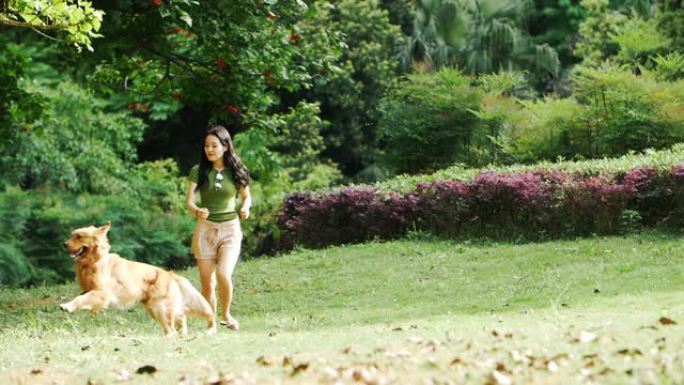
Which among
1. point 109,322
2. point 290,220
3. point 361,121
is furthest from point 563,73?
point 109,322

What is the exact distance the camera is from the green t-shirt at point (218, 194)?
10773 millimetres

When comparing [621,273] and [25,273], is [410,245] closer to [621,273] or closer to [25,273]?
[621,273]

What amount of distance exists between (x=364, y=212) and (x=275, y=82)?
241 inches

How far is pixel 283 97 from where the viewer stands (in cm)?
3428

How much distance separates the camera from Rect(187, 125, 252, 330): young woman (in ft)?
35.3

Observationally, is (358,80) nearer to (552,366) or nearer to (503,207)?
(503,207)

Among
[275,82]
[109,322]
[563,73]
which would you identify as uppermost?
[563,73]

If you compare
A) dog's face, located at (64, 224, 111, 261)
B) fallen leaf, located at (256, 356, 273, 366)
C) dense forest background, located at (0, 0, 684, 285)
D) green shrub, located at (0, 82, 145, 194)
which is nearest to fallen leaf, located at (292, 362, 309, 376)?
fallen leaf, located at (256, 356, 273, 366)

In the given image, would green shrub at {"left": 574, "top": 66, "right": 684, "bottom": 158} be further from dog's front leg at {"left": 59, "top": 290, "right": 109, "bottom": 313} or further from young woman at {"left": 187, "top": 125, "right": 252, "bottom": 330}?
dog's front leg at {"left": 59, "top": 290, "right": 109, "bottom": 313}

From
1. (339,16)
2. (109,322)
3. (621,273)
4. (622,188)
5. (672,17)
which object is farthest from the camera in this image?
(339,16)

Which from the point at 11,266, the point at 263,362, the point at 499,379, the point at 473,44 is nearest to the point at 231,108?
the point at 263,362

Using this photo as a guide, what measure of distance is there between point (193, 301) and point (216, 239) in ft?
2.10

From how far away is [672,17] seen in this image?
90.0 ft

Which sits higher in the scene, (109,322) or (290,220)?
(290,220)
